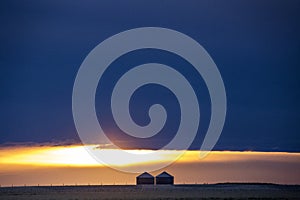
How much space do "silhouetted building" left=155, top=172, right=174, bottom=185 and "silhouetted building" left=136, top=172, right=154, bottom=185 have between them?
33.3 inches

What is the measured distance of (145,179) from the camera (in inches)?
4151

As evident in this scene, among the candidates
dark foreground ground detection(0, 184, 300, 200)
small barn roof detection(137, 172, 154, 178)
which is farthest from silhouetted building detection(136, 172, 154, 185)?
dark foreground ground detection(0, 184, 300, 200)

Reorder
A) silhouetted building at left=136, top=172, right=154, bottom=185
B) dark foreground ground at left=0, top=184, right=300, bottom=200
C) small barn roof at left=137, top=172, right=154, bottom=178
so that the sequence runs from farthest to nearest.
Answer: small barn roof at left=137, top=172, right=154, bottom=178
silhouetted building at left=136, top=172, right=154, bottom=185
dark foreground ground at left=0, top=184, right=300, bottom=200

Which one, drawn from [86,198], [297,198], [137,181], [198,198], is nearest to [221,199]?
[198,198]

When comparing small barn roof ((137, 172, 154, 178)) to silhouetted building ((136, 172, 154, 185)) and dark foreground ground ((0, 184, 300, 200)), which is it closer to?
silhouetted building ((136, 172, 154, 185))

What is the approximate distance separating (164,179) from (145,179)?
2702mm

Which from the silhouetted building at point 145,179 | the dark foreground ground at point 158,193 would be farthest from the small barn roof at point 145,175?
the dark foreground ground at point 158,193

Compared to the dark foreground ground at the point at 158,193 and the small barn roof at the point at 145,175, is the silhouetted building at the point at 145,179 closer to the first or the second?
the small barn roof at the point at 145,175

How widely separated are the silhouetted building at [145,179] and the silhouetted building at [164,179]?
2.77ft

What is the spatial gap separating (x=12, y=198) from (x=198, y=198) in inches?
814

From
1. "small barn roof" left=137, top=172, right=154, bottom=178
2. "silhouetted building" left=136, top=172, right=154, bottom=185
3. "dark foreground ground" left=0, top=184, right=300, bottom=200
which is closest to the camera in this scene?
"dark foreground ground" left=0, top=184, right=300, bottom=200

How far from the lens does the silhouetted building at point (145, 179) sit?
105m

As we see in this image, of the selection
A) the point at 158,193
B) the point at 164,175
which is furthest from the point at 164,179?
the point at 158,193

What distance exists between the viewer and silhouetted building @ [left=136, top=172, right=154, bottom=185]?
105 meters
